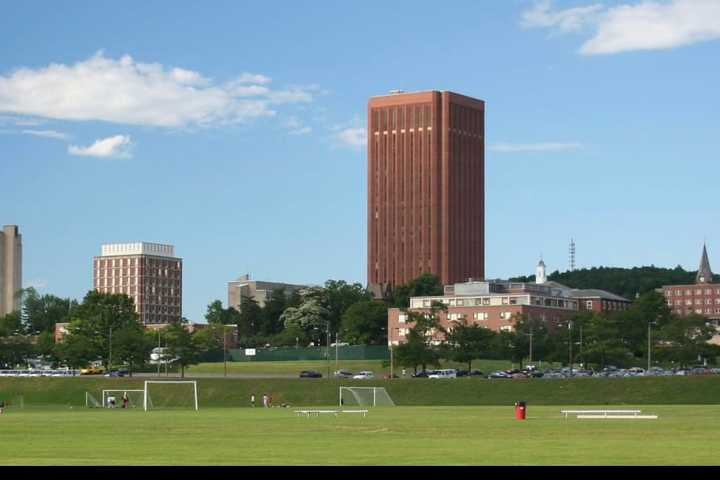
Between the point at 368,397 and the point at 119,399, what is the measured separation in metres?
22.0

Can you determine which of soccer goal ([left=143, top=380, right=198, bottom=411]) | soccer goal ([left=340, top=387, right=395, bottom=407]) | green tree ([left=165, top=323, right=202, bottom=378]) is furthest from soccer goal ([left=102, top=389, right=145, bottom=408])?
green tree ([left=165, top=323, right=202, bottom=378])

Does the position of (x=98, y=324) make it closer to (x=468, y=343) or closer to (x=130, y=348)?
(x=130, y=348)

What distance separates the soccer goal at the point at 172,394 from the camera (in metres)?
111

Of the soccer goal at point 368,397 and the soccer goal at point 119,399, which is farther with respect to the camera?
the soccer goal at point 368,397

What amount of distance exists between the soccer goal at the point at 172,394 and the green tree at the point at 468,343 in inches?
1652

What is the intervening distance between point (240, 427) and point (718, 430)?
19.9 meters

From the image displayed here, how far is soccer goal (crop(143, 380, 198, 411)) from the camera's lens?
365ft

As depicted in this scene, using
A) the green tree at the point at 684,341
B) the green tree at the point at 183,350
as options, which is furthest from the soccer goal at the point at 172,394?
the green tree at the point at 684,341

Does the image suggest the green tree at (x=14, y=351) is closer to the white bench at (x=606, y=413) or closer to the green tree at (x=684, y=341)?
the green tree at (x=684, y=341)

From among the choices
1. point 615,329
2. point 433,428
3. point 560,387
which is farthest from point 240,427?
point 615,329

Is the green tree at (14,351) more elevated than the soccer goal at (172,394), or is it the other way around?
the green tree at (14,351)
